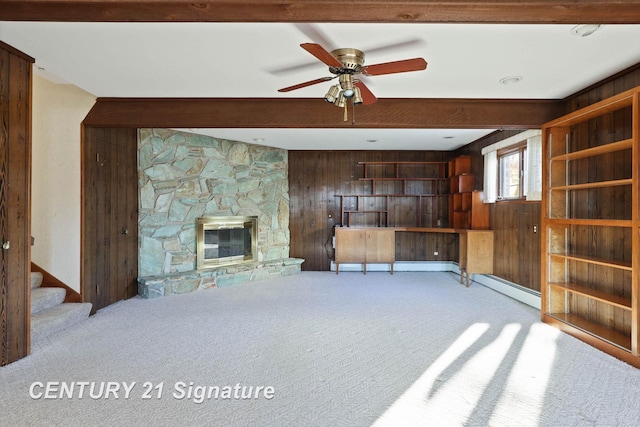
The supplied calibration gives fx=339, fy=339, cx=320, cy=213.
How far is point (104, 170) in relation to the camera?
13.3ft

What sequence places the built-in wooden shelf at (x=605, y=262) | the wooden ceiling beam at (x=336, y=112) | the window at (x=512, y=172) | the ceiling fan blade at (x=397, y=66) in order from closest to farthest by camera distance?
the ceiling fan blade at (x=397, y=66), the built-in wooden shelf at (x=605, y=262), the wooden ceiling beam at (x=336, y=112), the window at (x=512, y=172)

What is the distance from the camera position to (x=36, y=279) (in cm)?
368

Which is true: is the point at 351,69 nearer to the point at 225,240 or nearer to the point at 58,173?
the point at 58,173

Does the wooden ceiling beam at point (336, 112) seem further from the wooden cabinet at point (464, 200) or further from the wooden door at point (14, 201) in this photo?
the wooden cabinet at point (464, 200)

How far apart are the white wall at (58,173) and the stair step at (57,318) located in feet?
0.86

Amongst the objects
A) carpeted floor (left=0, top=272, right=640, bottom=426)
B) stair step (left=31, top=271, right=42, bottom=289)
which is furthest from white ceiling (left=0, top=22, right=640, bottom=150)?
carpeted floor (left=0, top=272, right=640, bottom=426)

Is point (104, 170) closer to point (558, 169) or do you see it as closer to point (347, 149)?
point (347, 149)

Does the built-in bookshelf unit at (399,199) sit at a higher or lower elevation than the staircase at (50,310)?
higher

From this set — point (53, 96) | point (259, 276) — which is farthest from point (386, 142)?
point (53, 96)

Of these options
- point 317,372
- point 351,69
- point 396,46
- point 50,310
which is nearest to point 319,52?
point 351,69

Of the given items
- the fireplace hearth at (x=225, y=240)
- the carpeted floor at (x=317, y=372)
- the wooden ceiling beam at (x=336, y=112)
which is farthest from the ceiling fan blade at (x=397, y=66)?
the fireplace hearth at (x=225, y=240)

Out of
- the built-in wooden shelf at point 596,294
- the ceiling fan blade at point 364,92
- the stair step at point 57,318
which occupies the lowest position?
the stair step at point 57,318

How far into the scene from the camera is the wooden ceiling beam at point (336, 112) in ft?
11.9

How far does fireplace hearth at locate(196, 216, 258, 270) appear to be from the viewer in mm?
5336
